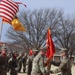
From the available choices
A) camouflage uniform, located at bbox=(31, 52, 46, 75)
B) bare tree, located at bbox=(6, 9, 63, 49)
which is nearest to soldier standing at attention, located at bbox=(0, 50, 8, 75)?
camouflage uniform, located at bbox=(31, 52, 46, 75)

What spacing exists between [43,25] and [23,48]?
254 inches

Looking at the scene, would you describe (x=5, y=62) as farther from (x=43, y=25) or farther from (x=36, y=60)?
(x=43, y=25)

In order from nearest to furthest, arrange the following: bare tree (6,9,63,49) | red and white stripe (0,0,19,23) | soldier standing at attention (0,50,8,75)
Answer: soldier standing at attention (0,50,8,75) < red and white stripe (0,0,19,23) < bare tree (6,9,63,49)

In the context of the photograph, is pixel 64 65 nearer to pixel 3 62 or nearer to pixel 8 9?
pixel 3 62

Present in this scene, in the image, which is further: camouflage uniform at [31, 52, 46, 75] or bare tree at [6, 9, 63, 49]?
bare tree at [6, 9, 63, 49]

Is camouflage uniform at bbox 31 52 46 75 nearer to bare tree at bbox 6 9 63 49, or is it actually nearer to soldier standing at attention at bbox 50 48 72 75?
soldier standing at attention at bbox 50 48 72 75

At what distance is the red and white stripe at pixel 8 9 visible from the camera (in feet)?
50.0

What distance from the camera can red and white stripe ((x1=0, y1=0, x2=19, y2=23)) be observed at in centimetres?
1523

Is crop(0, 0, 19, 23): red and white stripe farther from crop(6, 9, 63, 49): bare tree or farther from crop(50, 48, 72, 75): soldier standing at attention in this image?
crop(6, 9, 63, 49): bare tree

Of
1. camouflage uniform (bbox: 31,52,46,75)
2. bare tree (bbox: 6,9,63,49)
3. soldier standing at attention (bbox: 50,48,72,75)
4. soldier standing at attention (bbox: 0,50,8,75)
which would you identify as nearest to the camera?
soldier standing at attention (bbox: 50,48,72,75)

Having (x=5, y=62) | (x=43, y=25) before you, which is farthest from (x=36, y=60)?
(x=43, y=25)

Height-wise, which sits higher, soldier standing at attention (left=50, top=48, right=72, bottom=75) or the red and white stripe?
the red and white stripe

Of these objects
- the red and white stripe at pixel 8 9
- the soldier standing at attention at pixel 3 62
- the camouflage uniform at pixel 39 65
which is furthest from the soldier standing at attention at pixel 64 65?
the red and white stripe at pixel 8 9

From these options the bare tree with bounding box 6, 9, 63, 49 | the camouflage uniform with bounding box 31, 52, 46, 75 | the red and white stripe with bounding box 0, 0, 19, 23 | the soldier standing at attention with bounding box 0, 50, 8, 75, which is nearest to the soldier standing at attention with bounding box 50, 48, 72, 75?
the camouflage uniform with bounding box 31, 52, 46, 75
